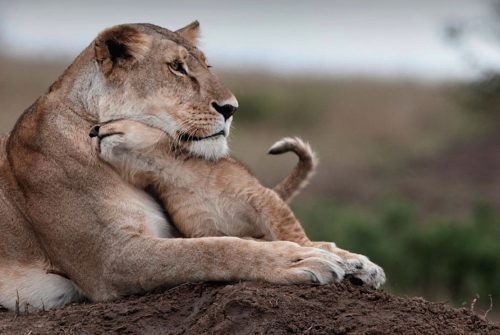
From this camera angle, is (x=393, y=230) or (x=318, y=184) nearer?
(x=393, y=230)

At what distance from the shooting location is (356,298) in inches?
153

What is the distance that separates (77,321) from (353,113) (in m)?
19.5

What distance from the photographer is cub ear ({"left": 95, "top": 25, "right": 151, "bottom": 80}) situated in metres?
4.48

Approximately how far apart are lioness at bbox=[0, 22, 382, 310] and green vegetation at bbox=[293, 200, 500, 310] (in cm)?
634

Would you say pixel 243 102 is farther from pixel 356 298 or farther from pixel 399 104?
pixel 356 298

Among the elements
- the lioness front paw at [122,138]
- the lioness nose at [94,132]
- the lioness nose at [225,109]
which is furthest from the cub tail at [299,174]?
the lioness nose at [94,132]

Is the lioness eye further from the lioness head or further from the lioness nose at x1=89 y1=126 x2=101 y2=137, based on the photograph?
the lioness nose at x1=89 y1=126 x2=101 y2=137

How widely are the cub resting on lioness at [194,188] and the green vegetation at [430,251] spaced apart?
20.0 feet

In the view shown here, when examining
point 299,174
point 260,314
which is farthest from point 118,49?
point 260,314

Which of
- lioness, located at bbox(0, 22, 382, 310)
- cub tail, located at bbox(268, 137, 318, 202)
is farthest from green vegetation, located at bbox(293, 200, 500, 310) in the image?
lioness, located at bbox(0, 22, 382, 310)

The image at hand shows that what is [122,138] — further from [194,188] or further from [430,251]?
[430,251]

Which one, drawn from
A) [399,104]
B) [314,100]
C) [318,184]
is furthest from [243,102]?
[318,184]

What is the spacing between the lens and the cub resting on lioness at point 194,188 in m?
4.31

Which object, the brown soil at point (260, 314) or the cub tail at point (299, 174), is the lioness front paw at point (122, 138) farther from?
the cub tail at point (299, 174)
